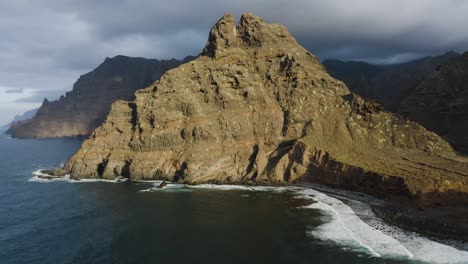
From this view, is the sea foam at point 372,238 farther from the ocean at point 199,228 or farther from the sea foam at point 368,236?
the ocean at point 199,228

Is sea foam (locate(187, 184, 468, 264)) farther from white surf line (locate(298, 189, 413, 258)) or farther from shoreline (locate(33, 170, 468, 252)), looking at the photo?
shoreline (locate(33, 170, 468, 252))

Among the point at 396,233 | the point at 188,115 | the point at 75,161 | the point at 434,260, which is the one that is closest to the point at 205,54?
the point at 188,115

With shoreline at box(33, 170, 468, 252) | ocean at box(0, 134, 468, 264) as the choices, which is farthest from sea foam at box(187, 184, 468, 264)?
shoreline at box(33, 170, 468, 252)

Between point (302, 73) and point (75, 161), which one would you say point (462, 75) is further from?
point (75, 161)

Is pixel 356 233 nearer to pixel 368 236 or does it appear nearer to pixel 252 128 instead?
pixel 368 236

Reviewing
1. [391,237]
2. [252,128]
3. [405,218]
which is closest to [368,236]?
[391,237]

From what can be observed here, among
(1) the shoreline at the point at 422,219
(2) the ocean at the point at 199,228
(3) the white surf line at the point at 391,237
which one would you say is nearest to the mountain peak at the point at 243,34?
(2) the ocean at the point at 199,228
